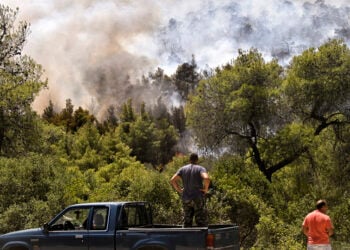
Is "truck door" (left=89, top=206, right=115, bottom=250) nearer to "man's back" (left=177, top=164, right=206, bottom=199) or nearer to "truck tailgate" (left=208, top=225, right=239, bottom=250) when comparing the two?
"man's back" (left=177, top=164, right=206, bottom=199)

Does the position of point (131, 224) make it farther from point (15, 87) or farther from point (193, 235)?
point (15, 87)

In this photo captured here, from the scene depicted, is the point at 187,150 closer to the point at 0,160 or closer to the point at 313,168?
the point at 313,168

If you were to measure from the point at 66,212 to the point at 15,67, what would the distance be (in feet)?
69.1

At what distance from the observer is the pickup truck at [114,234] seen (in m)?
11.7

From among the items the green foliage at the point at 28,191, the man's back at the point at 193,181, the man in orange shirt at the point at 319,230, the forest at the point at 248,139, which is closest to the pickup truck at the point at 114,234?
the man's back at the point at 193,181

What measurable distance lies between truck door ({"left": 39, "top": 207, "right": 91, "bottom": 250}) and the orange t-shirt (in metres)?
4.83

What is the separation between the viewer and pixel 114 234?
12.6m

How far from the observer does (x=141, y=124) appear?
77.4 meters

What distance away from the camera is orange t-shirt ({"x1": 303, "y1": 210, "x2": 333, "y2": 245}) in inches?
469

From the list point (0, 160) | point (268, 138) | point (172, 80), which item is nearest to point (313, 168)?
point (268, 138)

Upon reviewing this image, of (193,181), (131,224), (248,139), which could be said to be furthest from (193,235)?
(248,139)

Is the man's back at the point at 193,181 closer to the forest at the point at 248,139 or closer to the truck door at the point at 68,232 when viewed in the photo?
the truck door at the point at 68,232

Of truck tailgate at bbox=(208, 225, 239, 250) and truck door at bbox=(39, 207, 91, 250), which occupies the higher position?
truck door at bbox=(39, 207, 91, 250)

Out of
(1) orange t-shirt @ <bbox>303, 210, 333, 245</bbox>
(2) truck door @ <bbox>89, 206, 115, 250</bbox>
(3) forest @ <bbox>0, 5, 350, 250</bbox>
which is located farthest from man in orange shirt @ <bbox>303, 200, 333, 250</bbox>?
(3) forest @ <bbox>0, 5, 350, 250</bbox>
